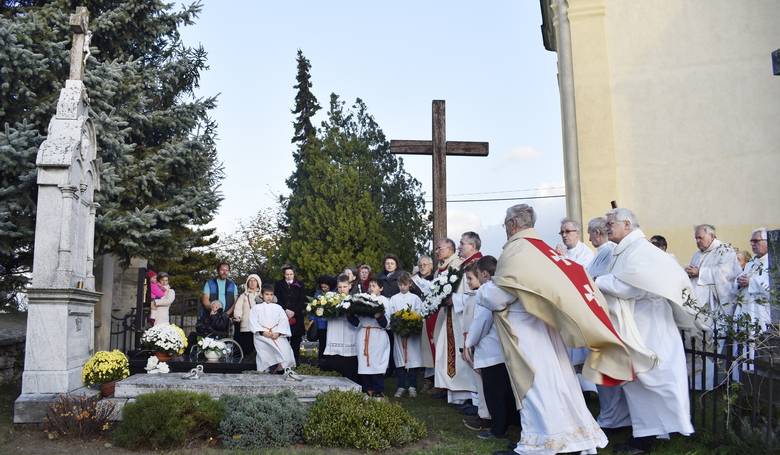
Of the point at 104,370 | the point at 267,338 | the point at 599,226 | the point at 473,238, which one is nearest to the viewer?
the point at 599,226

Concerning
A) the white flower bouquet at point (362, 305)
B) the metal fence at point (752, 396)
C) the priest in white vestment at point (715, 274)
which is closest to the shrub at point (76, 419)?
the white flower bouquet at point (362, 305)

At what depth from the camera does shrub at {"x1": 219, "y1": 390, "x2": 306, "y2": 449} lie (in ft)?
21.3

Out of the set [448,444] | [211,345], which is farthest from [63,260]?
[448,444]

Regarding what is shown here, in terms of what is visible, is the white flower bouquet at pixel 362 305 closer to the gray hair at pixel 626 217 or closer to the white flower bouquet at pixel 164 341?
the white flower bouquet at pixel 164 341

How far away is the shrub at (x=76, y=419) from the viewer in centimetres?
687

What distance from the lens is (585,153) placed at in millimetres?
12875

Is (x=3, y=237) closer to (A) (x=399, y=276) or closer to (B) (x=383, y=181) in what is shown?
(A) (x=399, y=276)

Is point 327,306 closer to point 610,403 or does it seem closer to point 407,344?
point 407,344

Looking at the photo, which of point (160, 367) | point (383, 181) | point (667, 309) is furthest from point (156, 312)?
point (383, 181)

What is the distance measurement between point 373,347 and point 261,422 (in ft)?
10.2

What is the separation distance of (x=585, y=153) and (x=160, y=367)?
8.51m

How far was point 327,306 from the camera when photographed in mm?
9594

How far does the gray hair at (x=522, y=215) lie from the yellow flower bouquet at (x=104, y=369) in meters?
A: 5.25

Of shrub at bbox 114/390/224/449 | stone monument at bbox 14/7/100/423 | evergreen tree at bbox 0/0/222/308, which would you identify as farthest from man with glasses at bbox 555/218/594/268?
evergreen tree at bbox 0/0/222/308
